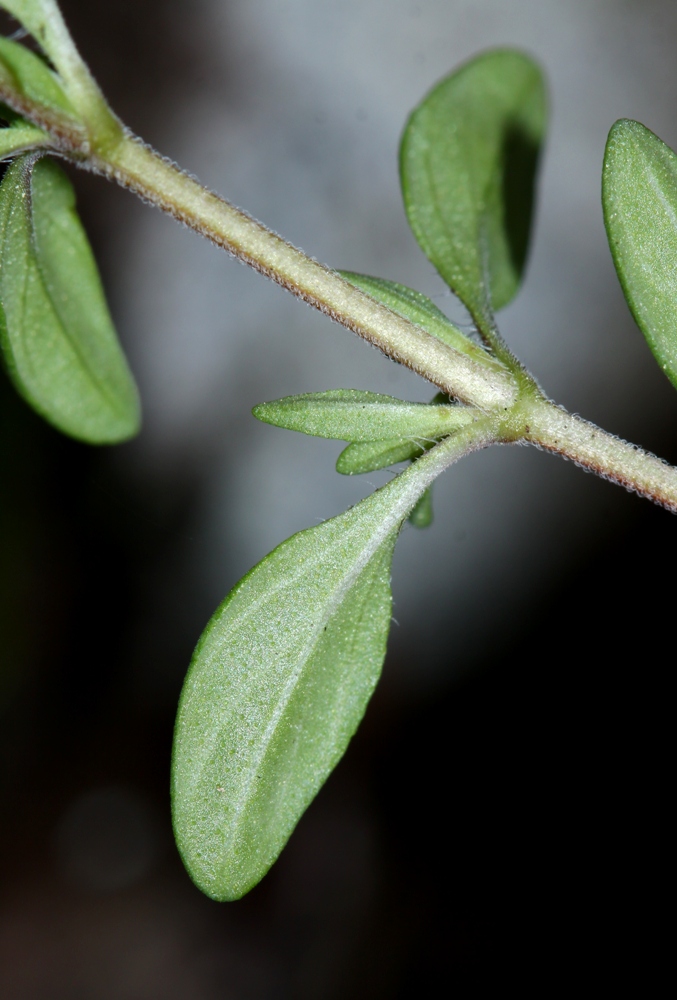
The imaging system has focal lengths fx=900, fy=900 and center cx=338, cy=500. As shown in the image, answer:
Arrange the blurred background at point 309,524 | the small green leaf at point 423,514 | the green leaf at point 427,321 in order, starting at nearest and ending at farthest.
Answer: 1. the green leaf at point 427,321
2. the small green leaf at point 423,514
3. the blurred background at point 309,524

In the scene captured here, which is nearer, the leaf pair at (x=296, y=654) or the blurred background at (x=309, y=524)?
the leaf pair at (x=296, y=654)

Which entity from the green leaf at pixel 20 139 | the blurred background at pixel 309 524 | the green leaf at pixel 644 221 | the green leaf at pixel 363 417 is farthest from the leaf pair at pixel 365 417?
the blurred background at pixel 309 524

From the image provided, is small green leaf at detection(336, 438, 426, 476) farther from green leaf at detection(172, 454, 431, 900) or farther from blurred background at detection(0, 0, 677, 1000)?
blurred background at detection(0, 0, 677, 1000)

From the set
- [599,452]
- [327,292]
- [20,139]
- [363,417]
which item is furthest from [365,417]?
[20,139]

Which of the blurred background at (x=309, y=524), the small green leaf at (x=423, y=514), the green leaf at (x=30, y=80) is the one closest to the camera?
the green leaf at (x=30, y=80)

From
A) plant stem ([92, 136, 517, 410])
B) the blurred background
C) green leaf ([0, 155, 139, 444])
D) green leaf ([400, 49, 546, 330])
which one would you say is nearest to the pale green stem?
plant stem ([92, 136, 517, 410])

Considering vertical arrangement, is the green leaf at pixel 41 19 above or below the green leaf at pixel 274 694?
above

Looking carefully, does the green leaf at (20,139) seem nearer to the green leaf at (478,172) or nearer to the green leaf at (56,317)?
the green leaf at (56,317)
